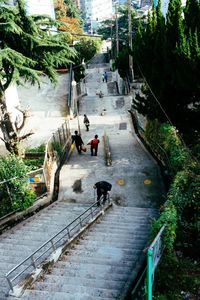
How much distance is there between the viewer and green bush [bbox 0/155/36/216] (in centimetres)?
1074

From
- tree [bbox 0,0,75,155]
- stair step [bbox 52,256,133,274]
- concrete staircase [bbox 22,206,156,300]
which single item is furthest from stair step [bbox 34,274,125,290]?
tree [bbox 0,0,75,155]

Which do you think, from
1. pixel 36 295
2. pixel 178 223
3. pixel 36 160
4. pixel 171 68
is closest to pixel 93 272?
pixel 36 295

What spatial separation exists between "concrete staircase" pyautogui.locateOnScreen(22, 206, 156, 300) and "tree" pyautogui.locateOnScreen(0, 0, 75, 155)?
6.27 m

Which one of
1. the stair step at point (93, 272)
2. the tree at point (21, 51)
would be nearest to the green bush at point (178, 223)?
the stair step at point (93, 272)

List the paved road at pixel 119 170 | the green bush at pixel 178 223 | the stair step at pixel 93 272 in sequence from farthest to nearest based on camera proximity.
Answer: the paved road at pixel 119 170 < the stair step at pixel 93 272 < the green bush at pixel 178 223

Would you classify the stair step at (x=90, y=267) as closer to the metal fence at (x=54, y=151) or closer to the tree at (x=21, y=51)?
the metal fence at (x=54, y=151)

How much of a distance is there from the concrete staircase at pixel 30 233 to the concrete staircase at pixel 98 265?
1100 mm

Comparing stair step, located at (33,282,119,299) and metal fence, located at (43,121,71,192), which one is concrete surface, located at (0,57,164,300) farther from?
metal fence, located at (43,121,71,192)

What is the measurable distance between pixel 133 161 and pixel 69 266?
8.96m

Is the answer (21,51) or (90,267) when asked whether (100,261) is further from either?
(21,51)

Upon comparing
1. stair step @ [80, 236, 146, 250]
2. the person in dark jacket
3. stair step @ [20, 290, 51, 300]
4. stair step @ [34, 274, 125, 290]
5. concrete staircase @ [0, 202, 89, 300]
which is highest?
the person in dark jacket

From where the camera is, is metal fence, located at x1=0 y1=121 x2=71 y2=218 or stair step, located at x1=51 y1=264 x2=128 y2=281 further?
metal fence, located at x1=0 y1=121 x2=71 y2=218

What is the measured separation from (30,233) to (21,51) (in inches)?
298

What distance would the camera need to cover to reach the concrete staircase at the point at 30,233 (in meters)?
8.22
